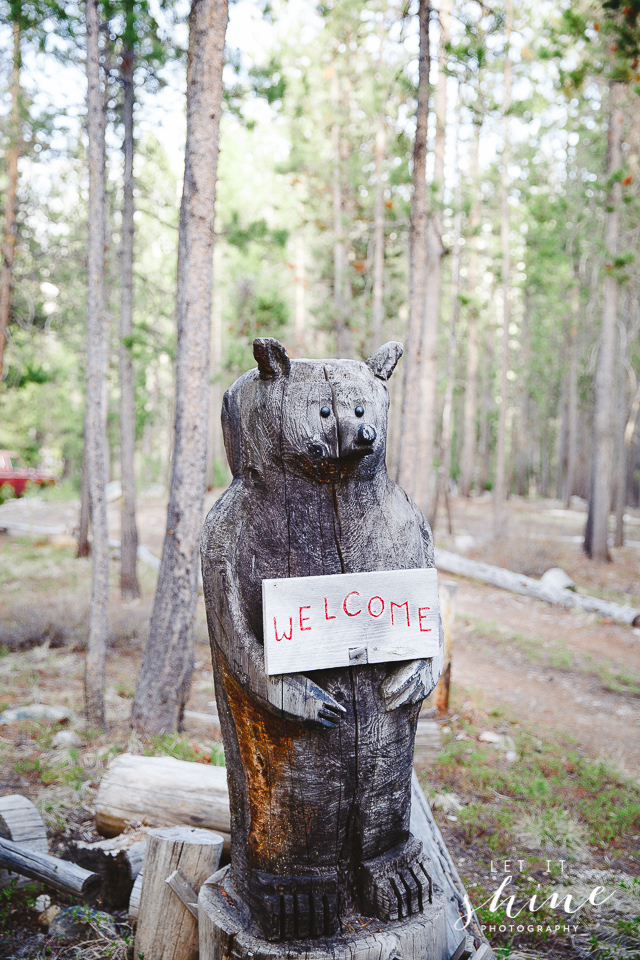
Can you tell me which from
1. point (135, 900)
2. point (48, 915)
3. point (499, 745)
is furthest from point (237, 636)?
point (499, 745)

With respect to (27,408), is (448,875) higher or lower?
lower

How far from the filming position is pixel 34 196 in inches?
457

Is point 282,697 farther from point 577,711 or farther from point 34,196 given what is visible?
point 34,196

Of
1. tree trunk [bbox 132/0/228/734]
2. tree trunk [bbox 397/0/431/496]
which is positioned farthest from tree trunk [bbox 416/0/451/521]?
tree trunk [bbox 132/0/228/734]

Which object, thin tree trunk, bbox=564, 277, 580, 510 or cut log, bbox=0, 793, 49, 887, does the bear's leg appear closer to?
cut log, bbox=0, 793, 49, 887

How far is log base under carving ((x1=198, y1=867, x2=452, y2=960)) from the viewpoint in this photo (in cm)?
214

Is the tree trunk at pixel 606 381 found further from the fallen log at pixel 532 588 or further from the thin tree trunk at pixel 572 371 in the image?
the thin tree trunk at pixel 572 371

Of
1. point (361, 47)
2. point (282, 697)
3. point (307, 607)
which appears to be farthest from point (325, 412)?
point (361, 47)

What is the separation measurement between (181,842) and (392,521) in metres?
1.71

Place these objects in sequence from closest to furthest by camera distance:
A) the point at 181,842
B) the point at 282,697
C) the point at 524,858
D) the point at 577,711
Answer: the point at 282,697 < the point at 181,842 < the point at 524,858 < the point at 577,711

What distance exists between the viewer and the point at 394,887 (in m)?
2.31

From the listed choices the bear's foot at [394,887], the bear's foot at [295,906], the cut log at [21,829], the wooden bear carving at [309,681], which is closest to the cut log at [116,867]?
the cut log at [21,829]

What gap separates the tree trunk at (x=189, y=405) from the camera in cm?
494

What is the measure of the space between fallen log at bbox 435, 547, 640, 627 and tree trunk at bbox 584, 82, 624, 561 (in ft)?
7.28
